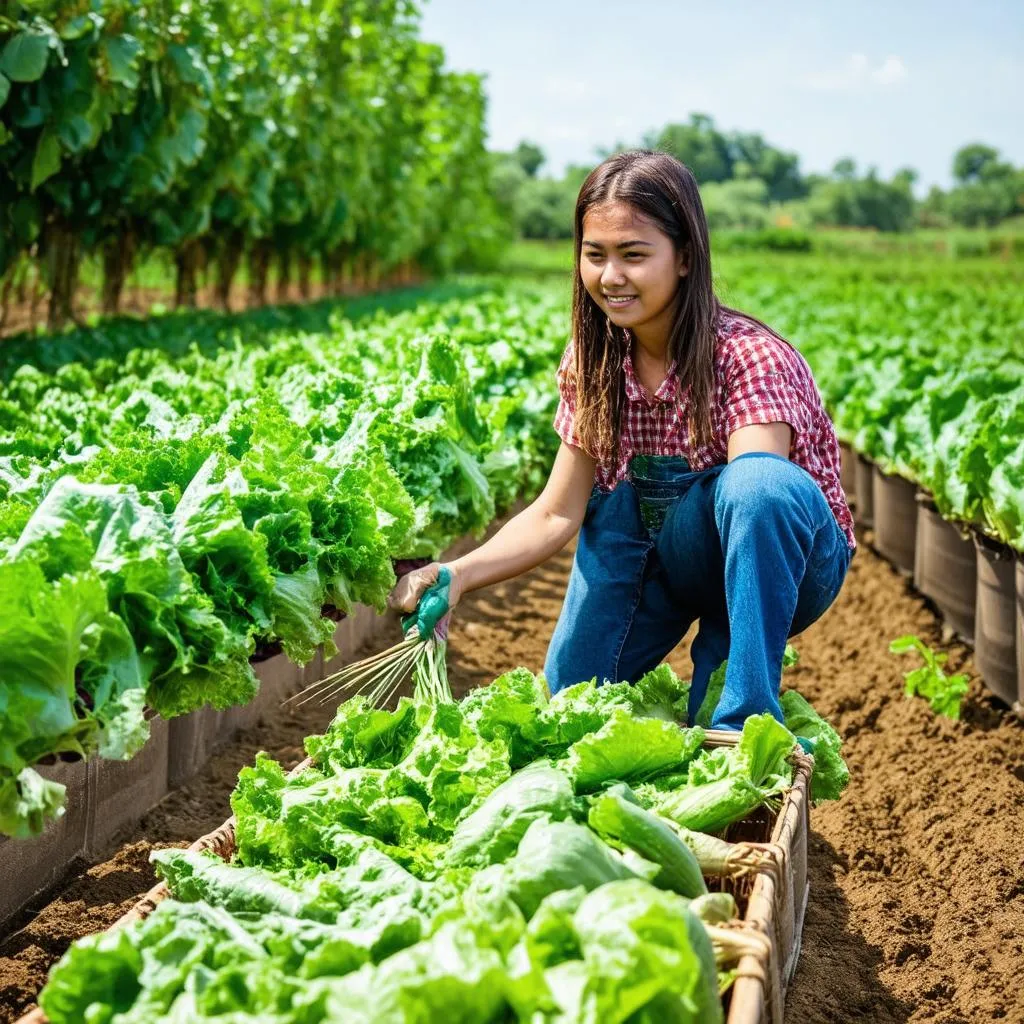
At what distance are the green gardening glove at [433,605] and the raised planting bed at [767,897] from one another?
0.57 metres

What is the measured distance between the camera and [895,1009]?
310 cm

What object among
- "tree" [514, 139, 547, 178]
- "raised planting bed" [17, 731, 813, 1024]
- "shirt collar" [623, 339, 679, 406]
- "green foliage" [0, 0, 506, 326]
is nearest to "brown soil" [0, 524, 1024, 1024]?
"raised planting bed" [17, 731, 813, 1024]

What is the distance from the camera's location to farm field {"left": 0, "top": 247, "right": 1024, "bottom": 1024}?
2881 millimetres

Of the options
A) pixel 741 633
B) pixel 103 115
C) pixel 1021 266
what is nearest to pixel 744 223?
pixel 1021 266

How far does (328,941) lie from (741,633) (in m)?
1.58

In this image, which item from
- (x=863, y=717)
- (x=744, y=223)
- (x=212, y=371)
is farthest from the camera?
(x=744, y=223)

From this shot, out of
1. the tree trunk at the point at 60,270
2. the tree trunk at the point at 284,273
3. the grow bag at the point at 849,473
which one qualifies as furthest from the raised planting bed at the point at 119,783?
the tree trunk at the point at 284,273

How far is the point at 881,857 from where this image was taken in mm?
3990

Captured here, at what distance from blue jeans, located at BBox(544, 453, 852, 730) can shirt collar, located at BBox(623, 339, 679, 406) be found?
0.65ft

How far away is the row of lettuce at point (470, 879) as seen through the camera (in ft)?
6.18

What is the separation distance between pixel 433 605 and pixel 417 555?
4.01 feet

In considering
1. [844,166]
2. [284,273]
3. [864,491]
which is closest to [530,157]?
[844,166]

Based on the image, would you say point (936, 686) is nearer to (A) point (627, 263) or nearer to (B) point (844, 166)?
(A) point (627, 263)

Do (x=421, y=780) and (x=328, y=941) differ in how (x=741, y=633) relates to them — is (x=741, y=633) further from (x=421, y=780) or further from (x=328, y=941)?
(x=328, y=941)
